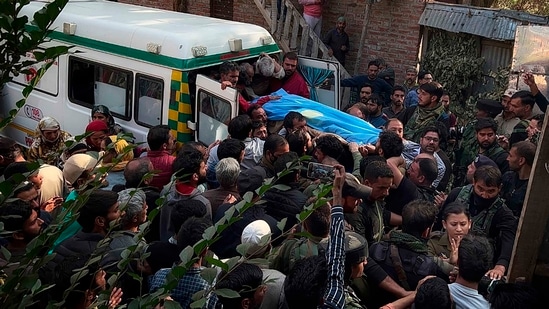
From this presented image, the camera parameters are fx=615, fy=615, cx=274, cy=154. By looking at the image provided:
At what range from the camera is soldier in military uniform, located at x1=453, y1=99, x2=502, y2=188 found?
623 centimetres

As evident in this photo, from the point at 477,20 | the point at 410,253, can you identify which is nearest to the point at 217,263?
the point at 410,253

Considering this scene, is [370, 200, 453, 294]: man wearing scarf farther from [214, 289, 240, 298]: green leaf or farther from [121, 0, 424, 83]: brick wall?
[121, 0, 424, 83]: brick wall

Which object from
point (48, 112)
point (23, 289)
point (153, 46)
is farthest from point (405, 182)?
point (48, 112)

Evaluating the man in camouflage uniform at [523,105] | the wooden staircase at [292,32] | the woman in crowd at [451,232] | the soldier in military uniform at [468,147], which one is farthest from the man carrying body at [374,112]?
the woman in crowd at [451,232]

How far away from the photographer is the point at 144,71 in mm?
6332

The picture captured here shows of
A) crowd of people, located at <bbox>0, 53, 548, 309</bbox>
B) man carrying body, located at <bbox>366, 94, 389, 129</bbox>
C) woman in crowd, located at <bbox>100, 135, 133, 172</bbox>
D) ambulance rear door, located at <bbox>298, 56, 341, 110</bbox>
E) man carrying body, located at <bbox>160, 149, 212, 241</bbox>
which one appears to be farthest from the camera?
man carrying body, located at <bbox>366, 94, 389, 129</bbox>

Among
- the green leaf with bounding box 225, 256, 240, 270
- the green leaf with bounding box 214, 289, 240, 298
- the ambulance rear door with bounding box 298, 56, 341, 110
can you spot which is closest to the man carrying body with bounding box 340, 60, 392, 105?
the ambulance rear door with bounding box 298, 56, 341, 110

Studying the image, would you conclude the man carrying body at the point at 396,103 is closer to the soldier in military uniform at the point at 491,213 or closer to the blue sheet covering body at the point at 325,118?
the blue sheet covering body at the point at 325,118

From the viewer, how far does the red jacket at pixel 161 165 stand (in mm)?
5324

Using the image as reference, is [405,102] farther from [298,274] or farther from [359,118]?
[298,274]

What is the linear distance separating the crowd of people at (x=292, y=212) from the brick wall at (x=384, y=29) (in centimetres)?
413

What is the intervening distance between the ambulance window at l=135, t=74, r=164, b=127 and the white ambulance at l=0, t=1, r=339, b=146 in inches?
0.4

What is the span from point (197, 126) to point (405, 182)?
2.36m

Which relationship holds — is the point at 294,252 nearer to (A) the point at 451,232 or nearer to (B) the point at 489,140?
(A) the point at 451,232
